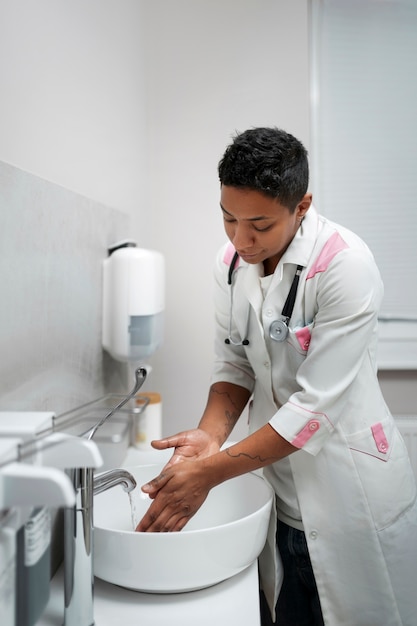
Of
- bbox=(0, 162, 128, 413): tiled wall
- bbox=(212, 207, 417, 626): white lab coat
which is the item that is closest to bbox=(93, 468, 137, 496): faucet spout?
bbox=(0, 162, 128, 413): tiled wall

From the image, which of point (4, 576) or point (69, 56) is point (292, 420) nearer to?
point (4, 576)

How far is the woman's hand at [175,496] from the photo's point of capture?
1104 millimetres

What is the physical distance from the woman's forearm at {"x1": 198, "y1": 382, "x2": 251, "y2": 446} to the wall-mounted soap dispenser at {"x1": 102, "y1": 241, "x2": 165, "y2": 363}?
0.25 metres

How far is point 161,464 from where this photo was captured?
1337mm

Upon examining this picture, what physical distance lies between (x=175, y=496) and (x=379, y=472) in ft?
1.60

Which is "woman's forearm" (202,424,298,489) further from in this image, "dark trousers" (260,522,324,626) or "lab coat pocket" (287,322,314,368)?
"dark trousers" (260,522,324,626)

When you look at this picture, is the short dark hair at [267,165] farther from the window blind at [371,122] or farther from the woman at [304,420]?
the window blind at [371,122]

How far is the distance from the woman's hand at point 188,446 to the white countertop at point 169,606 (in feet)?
0.90

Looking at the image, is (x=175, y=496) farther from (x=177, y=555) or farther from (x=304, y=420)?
(x=304, y=420)

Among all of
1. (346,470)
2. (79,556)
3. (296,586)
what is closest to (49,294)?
(79,556)

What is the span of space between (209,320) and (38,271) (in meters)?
1.19

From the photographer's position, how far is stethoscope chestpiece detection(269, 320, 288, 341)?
125cm

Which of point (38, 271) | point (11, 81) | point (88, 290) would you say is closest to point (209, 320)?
point (88, 290)

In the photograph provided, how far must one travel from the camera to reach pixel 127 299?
58.2 inches
